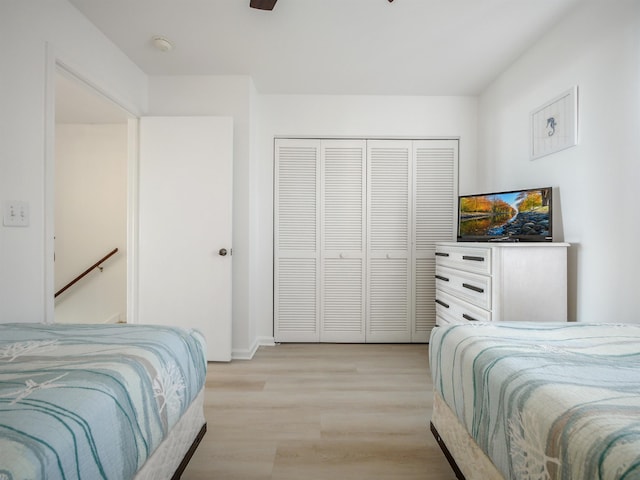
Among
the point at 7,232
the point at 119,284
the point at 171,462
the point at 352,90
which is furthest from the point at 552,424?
the point at 119,284

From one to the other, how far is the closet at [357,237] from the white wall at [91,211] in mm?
2273

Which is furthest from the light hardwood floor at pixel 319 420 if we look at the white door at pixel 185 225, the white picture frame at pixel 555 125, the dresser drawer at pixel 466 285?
the white picture frame at pixel 555 125

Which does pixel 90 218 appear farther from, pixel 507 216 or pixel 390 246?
pixel 507 216

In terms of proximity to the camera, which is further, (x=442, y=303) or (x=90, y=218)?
(x=90, y=218)

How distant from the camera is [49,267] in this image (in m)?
1.99

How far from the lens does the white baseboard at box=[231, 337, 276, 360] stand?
3084 mm

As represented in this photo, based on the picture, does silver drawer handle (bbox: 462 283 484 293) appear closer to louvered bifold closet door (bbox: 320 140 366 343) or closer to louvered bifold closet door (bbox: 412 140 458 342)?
louvered bifold closet door (bbox: 412 140 458 342)

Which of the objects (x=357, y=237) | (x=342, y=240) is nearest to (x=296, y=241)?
(x=342, y=240)

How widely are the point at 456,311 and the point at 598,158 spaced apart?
4.53ft

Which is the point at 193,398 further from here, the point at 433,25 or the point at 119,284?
the point at 119,284

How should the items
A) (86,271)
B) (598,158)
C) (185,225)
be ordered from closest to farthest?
(598,158) < (185,225) < (86,271)

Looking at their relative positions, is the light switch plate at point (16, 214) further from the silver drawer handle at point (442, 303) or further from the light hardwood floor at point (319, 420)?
the silver drawer handle at point (442, 303)

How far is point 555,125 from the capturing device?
2.37 m

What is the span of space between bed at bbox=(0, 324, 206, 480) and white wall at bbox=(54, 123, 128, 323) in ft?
10.4
